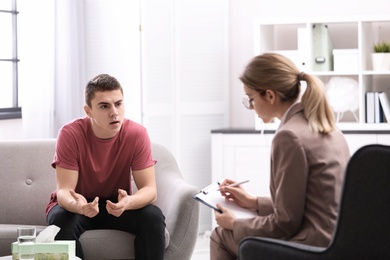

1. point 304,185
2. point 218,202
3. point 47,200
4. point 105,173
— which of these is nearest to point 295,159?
point 304,185

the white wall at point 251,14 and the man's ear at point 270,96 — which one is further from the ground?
the white wall at point 251,14

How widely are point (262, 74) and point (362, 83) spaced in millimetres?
2708

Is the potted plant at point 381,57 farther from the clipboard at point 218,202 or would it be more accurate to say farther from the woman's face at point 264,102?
the woman's face at point 264,102

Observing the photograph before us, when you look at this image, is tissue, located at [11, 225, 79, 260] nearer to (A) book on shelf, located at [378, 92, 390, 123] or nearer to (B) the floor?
(B) the floor

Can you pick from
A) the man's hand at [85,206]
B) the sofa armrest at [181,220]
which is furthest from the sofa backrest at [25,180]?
the sofa armrest at [181,220]

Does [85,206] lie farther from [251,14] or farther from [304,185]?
[251,14]

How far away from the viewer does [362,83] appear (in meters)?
5.09

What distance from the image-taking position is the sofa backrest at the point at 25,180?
3764mm

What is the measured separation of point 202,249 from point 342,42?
1748 millimetres

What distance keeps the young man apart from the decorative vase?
2.13m

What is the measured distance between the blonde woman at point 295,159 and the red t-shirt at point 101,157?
97 cm

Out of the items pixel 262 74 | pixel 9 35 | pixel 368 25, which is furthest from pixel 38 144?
pixel 368 25

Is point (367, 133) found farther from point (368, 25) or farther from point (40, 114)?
point (40, 114)

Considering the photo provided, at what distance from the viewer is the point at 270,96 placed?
2557 millimetres
